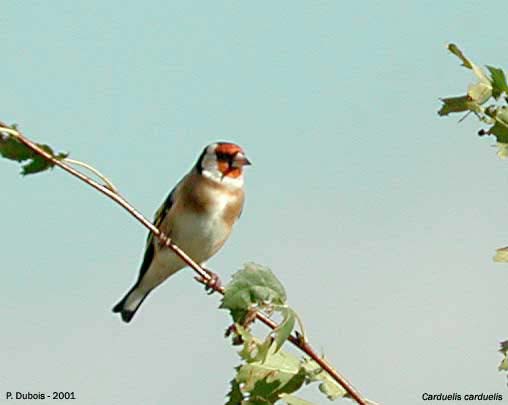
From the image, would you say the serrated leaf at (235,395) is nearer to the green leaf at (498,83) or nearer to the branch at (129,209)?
the branch at (129,209)

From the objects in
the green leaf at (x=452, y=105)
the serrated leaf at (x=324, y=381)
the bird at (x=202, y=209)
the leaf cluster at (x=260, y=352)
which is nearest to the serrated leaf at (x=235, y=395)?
the leaf cluster at (x=260, y=352)

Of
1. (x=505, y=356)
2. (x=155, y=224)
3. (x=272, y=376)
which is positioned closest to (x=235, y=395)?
(x=272, y=376)

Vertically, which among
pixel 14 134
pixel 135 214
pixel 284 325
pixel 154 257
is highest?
pixel 14 134

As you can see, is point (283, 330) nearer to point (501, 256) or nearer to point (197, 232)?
point (501, 256)

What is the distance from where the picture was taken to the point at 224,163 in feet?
24.8

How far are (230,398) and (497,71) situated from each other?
0.94 meters

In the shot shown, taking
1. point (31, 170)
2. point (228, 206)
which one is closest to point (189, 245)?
point (228, 206)

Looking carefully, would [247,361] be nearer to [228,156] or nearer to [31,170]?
[31,170]

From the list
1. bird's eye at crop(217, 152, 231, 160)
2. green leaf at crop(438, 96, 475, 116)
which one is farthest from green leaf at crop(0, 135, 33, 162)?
bird's eye at crop(217, 152, 231, 160)

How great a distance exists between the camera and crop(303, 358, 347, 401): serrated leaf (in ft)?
8.59

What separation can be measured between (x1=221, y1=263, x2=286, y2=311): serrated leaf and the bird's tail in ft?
19.8

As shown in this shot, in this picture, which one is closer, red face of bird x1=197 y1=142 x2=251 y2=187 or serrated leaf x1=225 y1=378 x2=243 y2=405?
serrated leaf x1=225 y1=378 x2=243 y2=405

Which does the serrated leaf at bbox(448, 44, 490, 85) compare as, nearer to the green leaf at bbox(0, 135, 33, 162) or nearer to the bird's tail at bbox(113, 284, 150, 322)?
the green leaf at bbox(0, 135, 33, 162)

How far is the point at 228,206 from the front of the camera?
7312 millimetres
